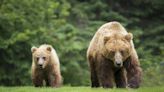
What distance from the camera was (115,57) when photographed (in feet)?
Answer: 45.3

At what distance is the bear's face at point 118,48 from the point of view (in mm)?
13836

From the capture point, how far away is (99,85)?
15.5 metres

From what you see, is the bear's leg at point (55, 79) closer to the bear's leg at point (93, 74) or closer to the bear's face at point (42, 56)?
the bear's face at point (42, 56)

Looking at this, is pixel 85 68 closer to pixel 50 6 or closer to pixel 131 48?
pixel 50 6

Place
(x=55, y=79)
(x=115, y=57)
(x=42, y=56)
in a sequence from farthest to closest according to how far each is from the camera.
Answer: (x=42, y=56) → (x=55, y=79) → (x=115, y=57)

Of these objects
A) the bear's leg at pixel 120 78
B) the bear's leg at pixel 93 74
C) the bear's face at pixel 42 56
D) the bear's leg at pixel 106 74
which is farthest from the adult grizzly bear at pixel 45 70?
the bear's leg at pixel 106 74

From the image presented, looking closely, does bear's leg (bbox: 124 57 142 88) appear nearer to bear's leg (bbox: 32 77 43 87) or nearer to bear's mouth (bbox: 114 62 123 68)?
bear's mouth (bbox: 114 62 123 68)

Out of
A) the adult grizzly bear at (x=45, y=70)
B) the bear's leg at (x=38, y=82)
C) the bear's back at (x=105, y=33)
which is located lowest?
the bear's leg at (x=38, y=82)

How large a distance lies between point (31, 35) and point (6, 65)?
1974mm

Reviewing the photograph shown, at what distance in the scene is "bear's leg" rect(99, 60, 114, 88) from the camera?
1421cm

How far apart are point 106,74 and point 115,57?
1.84ft

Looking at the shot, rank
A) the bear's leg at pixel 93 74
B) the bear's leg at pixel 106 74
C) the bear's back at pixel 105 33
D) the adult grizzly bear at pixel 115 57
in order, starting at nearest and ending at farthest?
the adult grizzly bear at pixel 115 57 < the bear's leg at pixel 106 74 < the bear's back at pixel 105 33 < the bear's leg at pixel 93 74

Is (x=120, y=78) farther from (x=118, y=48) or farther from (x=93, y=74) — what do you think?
(x=118, y=48)

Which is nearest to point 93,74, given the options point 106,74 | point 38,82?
point 106,74
